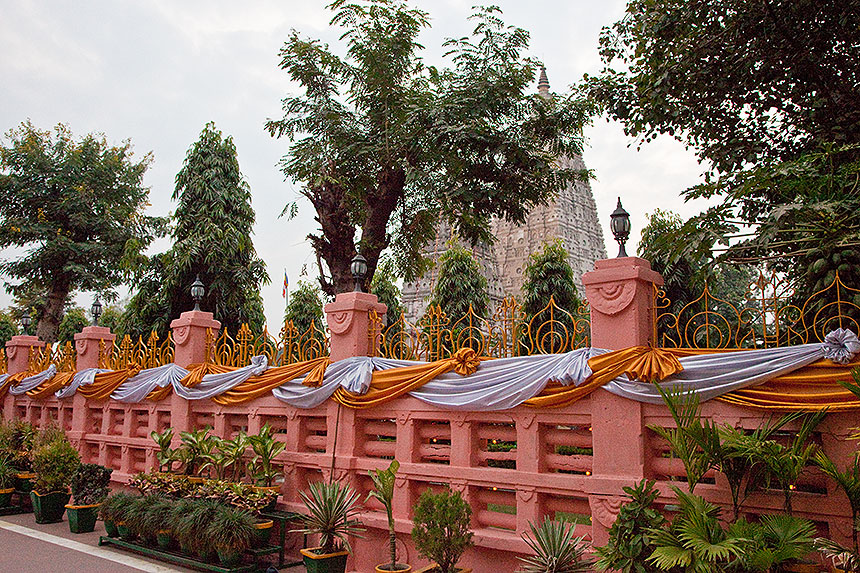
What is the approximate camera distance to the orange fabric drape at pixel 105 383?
11.5m

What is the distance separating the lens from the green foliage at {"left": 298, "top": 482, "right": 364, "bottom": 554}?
685 centimetres

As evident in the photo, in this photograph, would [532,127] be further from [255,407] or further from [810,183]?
[255,407]

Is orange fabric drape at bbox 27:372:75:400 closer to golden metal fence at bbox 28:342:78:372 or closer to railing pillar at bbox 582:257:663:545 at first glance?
golden metal fence at bbox 28:342:78:372

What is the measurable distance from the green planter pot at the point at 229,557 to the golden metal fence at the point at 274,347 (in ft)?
8.18

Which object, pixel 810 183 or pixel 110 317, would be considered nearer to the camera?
pixel 810 183

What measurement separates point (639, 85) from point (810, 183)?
3843mm

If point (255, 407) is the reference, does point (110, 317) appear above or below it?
above

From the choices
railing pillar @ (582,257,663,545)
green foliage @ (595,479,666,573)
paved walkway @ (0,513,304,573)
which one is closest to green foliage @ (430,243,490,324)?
paved walkway @ (0,513,304,573)

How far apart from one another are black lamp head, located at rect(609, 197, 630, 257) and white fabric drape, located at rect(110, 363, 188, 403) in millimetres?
7082

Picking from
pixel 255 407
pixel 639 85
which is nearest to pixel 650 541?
pixel 255 407

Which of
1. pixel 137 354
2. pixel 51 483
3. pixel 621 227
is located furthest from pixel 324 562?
→ pixel 137 354

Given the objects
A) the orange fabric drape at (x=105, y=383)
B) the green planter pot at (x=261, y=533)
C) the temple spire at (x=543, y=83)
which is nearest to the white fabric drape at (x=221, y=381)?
the orange fabric drape at (x=105, y=383)

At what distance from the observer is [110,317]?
91.0 ft

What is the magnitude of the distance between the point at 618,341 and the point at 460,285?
42.9 ft
